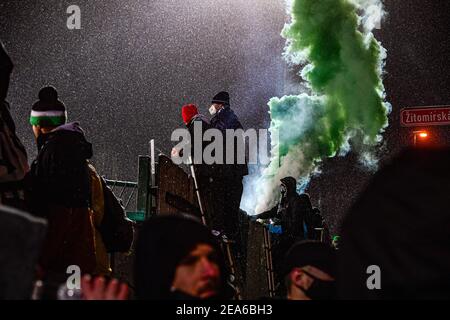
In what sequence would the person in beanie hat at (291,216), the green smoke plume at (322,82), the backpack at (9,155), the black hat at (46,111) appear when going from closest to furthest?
the backpack at (9,155) → the black hat at (46,111) → the person in beanie hat at (291,216) → the green smoke plume at (322,82)

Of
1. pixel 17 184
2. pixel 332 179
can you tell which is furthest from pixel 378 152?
pixel 17 184

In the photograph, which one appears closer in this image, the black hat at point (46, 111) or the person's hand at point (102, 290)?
the person's hand at point (102, 290)

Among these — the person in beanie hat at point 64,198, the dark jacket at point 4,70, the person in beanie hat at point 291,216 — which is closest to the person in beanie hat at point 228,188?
the person in beanie hat at point 291,216

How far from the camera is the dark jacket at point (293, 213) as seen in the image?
11789 mm

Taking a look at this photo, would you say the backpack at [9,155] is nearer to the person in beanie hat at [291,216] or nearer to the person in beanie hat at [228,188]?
the person in beanie hat at [228,188]

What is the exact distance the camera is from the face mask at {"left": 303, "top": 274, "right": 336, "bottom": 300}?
4184mm

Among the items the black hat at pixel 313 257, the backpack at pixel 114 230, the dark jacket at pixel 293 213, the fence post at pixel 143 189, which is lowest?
the black hat at pixel 313 257

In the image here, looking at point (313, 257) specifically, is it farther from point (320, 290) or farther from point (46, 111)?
point (46, 111)

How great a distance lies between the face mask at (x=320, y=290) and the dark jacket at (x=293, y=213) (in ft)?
23.6

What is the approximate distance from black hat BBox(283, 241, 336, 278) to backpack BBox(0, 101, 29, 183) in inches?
75.6

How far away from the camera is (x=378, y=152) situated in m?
37.2

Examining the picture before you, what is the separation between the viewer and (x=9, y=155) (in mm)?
4039

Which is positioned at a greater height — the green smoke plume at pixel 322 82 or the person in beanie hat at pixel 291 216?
the green smoke plume at pixel 322 82

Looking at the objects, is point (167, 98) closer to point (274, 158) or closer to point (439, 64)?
point (274, 158)
